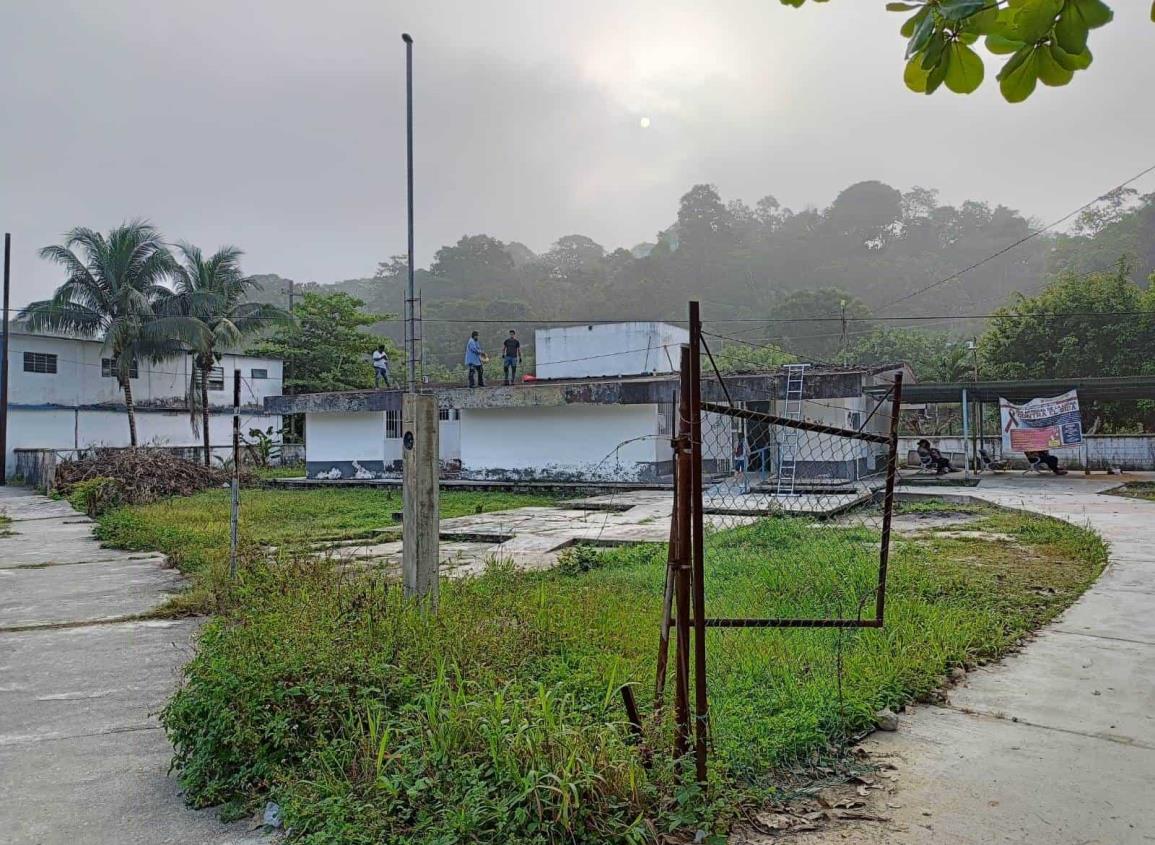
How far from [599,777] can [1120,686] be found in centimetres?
340

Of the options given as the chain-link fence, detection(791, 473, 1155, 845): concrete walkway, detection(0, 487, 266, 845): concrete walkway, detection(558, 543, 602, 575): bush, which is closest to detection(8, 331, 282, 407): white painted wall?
detection(0, 487, 266, 845): concrete walkway

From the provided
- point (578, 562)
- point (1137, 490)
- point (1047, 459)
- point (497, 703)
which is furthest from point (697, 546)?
point (1047, 459)

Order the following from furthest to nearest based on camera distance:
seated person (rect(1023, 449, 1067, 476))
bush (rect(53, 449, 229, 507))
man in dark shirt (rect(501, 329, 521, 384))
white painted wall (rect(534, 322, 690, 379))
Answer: white painted wall (rect(534, 322, 690, 379)) < seated person (rect(1023, 449, 1067, 476)) < man in dark shirt (rect(501, 329, 521, 384)) < bush (rect(53, 449, 229, 507))

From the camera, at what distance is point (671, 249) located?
55.0 metres

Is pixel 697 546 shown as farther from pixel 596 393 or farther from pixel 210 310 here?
pixel 210 310

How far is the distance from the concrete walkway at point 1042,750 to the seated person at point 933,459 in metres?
16.4

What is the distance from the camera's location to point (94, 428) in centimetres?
2750

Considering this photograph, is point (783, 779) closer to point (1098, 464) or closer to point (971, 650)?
point (971, 650)

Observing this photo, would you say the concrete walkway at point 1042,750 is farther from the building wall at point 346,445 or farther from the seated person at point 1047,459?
the building wall at point 346,445

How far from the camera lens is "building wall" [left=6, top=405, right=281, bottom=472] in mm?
25984

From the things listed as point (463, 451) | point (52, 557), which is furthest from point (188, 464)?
point (52, 557)

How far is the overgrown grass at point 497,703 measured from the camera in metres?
2.56

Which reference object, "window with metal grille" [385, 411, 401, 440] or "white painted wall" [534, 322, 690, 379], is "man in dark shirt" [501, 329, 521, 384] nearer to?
"window with metal grille" [385, 411, 401, 440]

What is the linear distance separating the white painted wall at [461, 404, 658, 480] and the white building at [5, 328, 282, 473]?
9420 mm
